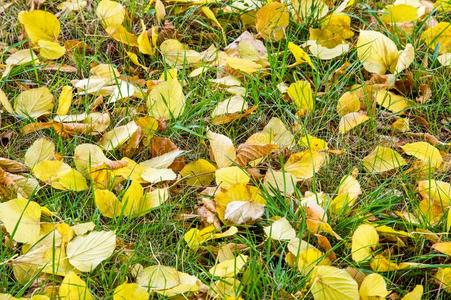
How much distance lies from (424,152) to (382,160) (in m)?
0.11

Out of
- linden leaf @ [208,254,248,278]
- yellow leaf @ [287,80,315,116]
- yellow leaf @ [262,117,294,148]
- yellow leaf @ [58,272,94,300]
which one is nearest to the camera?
yellow leaf @ [58,272,94,300]

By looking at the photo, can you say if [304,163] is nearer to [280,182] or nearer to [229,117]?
[280,182]

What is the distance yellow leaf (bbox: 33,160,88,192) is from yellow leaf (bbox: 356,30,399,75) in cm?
95

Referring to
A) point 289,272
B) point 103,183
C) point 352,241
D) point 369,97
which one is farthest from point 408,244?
point 103,183

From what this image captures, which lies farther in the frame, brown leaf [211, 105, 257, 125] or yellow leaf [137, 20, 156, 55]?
yellow leaf [137, 20, 156, 55]

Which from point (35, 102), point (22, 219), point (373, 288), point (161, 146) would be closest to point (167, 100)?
point (161, 146)

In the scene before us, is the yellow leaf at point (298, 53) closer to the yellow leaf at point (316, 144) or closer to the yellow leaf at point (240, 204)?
the yellow leaf at point (316, 144)

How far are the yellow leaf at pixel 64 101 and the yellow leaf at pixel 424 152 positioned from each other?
0.93m

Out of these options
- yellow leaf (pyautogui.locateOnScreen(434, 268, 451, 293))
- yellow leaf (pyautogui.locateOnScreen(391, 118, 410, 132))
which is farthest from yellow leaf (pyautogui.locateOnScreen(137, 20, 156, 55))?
yellow leaf (pyautogui.locateOnScreen(434, 268, 451, 293))

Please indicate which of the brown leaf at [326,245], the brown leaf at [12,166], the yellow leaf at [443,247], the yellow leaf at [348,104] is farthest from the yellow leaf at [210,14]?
the yellow leaf at [443,247]

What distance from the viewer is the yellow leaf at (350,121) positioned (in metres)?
2.10

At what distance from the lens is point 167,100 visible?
2088 mm

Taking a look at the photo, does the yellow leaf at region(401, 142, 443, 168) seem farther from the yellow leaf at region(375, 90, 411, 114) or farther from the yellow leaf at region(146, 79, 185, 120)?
the yellow leaf at region(146, 79, 185, 120)

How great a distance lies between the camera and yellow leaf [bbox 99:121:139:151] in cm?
198
